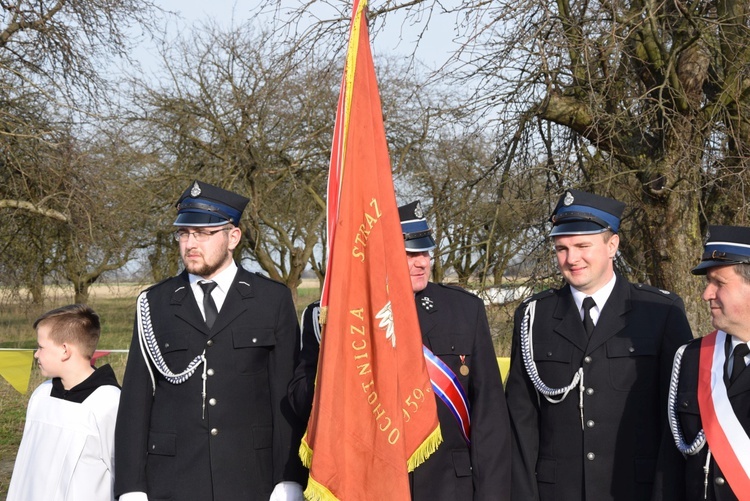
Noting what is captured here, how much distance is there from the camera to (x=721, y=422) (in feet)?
9.55

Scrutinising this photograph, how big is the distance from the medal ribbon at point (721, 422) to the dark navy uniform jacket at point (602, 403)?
38 cm

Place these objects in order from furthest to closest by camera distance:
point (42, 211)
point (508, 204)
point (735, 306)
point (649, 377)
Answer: point (42, 211) → point (508, 204) → point (649, 377) → point (735, 306)

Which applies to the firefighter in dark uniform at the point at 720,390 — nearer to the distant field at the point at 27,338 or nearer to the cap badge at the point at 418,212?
the cap badge at the point at 418,212

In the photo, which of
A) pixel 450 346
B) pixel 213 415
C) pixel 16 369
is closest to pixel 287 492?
pixel 213 415

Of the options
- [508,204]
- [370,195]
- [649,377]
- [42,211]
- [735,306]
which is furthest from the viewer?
[42,211]

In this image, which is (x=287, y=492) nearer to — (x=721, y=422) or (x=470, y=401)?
(x=470, y=401)

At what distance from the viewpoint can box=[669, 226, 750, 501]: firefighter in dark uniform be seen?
113 inches

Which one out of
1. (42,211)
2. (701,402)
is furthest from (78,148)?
(701,402)

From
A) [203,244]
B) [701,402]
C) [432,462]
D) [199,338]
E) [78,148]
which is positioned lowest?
[432,462]

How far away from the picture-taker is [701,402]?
118 inches

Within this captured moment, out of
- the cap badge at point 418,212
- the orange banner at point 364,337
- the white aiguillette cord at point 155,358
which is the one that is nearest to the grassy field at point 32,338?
the white aiguillette cord at point 155,358

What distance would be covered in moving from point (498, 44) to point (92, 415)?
4.41m

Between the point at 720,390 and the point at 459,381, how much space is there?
1.08 meters

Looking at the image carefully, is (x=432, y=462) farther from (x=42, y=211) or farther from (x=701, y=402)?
(x=42, y=211)
